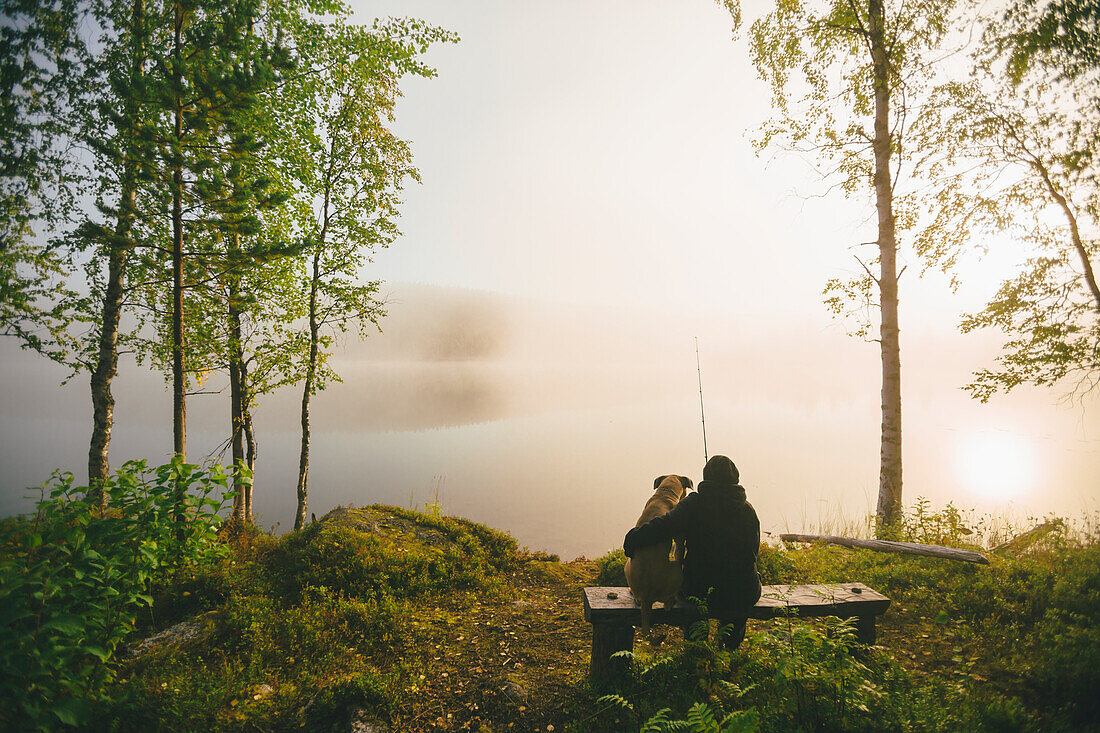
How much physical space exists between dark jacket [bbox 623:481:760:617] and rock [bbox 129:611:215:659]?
469cm

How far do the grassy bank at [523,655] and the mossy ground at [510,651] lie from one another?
0.07 ft

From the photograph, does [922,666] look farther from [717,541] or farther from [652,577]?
[652,577]

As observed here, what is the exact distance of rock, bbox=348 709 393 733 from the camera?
3333mm

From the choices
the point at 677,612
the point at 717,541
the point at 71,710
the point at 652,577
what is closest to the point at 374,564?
the point at 71,710

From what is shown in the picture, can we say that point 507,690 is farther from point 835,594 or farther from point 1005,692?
point 1005,692

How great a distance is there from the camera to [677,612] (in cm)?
403

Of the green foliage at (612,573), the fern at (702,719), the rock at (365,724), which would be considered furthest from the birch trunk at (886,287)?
the rock at (365,724)

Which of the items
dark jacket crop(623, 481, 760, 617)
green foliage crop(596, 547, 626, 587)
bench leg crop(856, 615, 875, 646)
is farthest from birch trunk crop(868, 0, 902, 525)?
dark jacket crop(623, 481, 760, 617)

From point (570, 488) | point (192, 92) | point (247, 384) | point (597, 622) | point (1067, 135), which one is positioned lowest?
point (570, 488)

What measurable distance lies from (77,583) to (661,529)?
15.9 feet

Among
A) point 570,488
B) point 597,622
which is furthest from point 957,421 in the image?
point 597,622

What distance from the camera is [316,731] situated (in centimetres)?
331

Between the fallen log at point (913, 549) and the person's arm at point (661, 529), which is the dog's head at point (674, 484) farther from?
the fallen log at point (913, 549)

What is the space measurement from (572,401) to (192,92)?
4563 cm
